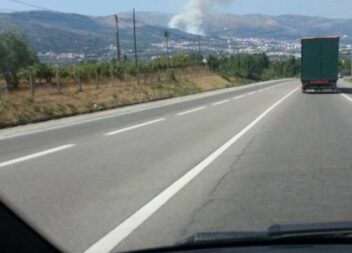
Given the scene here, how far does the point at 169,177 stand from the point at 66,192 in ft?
6.14

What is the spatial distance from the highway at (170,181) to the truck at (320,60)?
2830 cm

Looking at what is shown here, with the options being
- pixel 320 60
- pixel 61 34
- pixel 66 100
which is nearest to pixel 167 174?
pixel 66 100

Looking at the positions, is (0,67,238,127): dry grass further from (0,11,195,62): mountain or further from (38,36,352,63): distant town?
(0,11,195,62): mountain

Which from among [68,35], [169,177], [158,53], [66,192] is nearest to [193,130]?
[169,177]

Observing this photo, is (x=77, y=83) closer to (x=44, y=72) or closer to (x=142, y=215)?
(x=44, y=72)

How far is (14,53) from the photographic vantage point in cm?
6356

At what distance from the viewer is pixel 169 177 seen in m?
11.0

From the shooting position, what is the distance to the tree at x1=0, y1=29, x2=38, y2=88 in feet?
197

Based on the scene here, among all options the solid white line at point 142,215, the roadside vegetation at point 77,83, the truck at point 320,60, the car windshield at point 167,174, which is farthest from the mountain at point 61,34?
the solid white line at point 142,215

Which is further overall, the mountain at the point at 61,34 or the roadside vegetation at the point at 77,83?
the mountain at the point at 61,34

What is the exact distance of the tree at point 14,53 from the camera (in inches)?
2365

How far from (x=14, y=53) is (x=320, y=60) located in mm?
27439

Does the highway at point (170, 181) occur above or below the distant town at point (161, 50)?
above

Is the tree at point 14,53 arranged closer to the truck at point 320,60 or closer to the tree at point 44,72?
the tree at point 44,72
